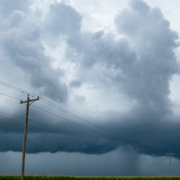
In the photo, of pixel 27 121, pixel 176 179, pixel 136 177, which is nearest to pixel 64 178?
pixel 136 177

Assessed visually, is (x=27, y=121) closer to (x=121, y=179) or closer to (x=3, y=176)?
(x=3, y=176)

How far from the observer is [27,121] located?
3062 cm

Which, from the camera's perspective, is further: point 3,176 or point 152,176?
point 152,176

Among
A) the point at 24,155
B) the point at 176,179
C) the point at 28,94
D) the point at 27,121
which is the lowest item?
the point at 176,179

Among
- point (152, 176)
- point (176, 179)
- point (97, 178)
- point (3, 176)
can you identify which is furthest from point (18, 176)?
point (176, 179)

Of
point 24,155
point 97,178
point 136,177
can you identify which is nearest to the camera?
point 24,155

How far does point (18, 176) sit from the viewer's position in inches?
1713

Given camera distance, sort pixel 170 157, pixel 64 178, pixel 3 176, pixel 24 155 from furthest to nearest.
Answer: pixel 170 157
pixel 64 178
pixel 3 176
pixel 24 155

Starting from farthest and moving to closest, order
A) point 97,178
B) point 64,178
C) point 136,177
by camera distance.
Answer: point 136,177, point 97,178, point 64,178

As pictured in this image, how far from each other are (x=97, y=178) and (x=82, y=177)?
3474mm

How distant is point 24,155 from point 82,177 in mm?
23102

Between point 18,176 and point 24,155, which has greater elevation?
point 24,155

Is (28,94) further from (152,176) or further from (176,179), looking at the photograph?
(176,179)

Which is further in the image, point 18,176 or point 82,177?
point 82,177
